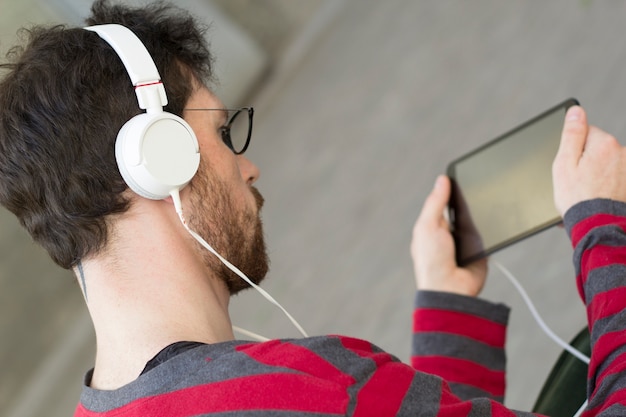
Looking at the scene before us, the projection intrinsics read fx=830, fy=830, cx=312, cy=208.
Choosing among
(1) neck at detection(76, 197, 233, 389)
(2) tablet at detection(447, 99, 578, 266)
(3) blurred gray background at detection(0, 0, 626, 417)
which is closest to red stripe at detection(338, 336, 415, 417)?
(1) neck at detection(76, 197, 233, 389)

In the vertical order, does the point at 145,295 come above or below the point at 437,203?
below

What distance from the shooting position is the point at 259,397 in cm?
70

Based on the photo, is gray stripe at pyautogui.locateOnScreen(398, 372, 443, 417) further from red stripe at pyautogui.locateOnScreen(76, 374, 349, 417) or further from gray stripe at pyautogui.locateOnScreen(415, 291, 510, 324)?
gray stripe at pyautogui.locateOnScreen(415, 291, 510, 324)

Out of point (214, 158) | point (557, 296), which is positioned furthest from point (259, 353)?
point (557, 296)

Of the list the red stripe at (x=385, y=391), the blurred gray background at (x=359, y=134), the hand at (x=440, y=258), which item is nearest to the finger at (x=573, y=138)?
the hand at (x=440, y=258)

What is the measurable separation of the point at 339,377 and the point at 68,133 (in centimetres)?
38

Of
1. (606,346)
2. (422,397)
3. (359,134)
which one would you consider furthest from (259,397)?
(359,134)

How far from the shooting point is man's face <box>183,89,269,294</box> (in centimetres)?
88

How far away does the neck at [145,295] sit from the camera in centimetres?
81

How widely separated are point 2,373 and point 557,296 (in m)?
1.23

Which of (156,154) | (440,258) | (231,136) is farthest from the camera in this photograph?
(440,258)

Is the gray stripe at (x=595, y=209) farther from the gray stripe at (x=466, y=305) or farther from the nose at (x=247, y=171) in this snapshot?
the nose at (x=247, y=171)

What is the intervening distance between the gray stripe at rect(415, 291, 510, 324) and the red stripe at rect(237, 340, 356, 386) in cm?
41

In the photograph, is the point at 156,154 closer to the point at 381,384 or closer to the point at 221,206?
the point at 221,206
